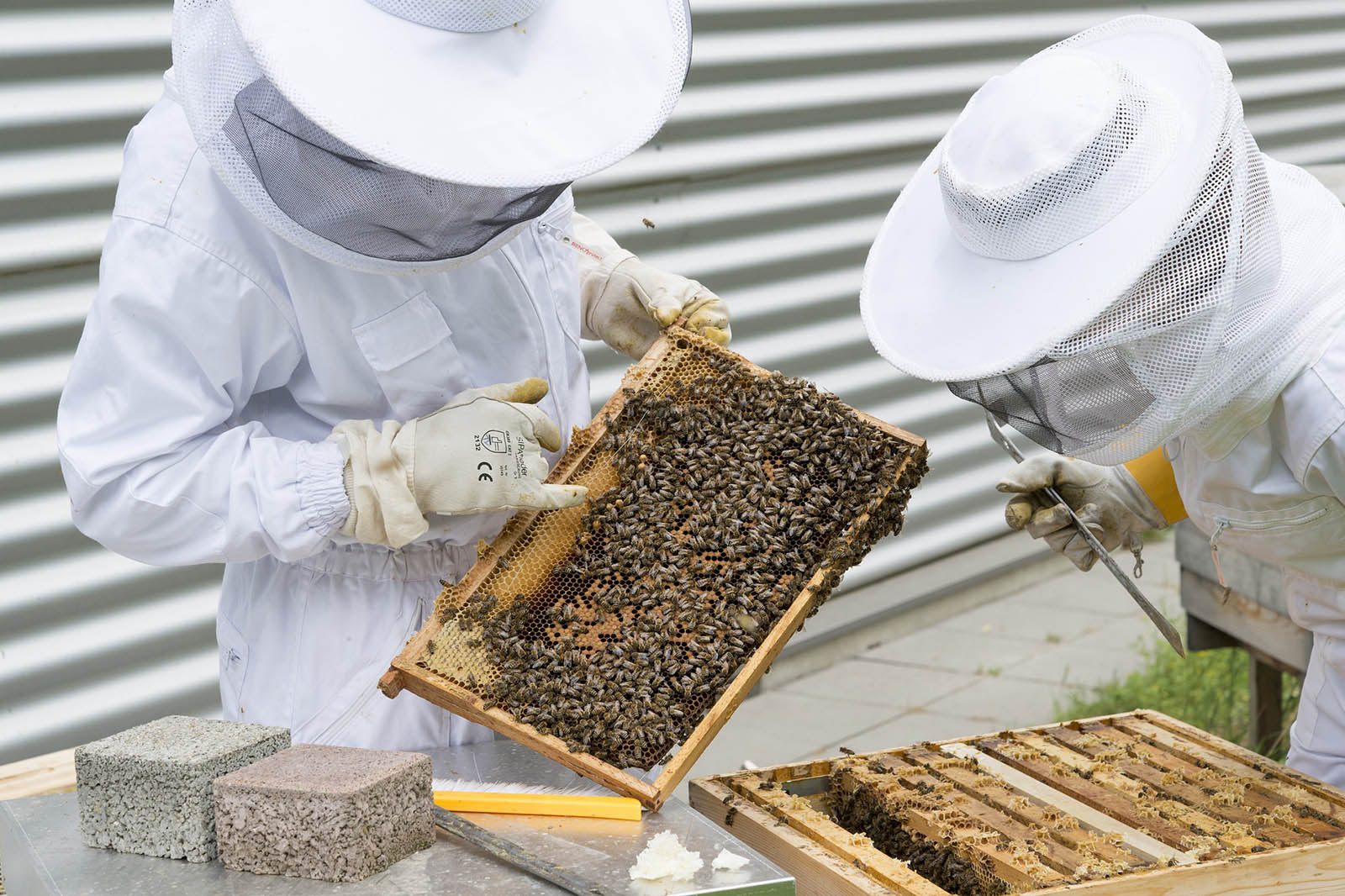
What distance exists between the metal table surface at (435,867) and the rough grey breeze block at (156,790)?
3 cm

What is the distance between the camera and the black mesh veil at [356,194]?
188 cm

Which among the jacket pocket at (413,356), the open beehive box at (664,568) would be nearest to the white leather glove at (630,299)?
the open beehive box at (664,568)

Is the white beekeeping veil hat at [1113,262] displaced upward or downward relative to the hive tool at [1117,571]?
A: upward

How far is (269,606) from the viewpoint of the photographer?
247 cm

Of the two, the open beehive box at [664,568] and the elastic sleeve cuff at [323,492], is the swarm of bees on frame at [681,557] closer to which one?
the open beehive box at [664,568]

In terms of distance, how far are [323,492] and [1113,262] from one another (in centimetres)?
133

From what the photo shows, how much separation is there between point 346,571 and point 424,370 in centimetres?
42

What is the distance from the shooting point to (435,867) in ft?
6.09

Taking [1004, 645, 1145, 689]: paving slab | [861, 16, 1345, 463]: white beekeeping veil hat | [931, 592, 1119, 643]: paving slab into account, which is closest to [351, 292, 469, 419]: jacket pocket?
[861, 16, 1345, 463]: white beekeeping veil hat

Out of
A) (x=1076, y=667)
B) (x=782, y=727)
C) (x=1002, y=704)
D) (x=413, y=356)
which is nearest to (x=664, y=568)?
(x=413, y=356)

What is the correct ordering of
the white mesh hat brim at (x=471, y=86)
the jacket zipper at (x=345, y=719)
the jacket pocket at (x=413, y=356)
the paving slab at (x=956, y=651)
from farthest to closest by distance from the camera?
the paving slab at (x=956, y=651) < the jacket zipper at (x=345, y=719) < the jacket pocket at (x=413, y=356) < the white mesh hat brim at (x=471, y=86)

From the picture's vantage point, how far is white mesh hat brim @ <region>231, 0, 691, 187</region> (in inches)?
69.1

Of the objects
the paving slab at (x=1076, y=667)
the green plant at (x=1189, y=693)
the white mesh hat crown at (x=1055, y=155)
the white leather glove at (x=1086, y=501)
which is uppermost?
the white mesh hat crown at (x=1055, y=155)

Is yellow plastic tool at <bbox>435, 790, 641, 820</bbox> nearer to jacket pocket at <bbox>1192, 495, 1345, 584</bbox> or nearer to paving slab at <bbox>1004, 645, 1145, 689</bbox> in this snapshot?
jacket pocket at <bbox>1192, 495, 1345, 584</bbox>
